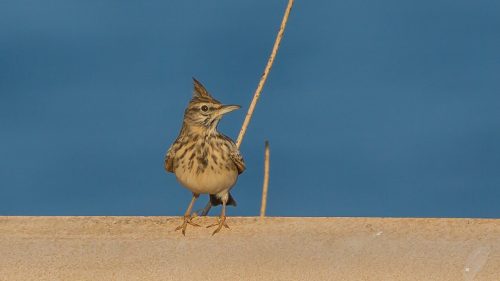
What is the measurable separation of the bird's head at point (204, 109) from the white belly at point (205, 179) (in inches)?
19.5

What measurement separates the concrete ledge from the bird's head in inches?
44.4

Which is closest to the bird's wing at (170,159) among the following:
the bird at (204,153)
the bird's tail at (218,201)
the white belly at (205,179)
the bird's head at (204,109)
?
the bird at (204,153)

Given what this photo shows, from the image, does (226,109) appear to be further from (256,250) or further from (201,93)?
(256,250)

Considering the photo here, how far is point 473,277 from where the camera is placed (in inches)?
322

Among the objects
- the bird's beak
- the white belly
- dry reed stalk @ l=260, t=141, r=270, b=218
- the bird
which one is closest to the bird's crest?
the bird

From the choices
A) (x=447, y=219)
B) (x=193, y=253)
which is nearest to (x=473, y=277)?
(x=447, y=219)

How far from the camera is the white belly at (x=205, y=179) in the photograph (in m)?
9.06

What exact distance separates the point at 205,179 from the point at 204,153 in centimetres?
26

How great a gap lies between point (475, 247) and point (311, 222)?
1.73 meters

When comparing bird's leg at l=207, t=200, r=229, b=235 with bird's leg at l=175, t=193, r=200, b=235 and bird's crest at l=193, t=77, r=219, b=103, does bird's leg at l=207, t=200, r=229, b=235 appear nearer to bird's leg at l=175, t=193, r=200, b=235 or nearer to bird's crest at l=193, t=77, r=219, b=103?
bird's leg at l=175, t=193, r=200, b=235

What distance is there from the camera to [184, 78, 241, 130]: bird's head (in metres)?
9.11

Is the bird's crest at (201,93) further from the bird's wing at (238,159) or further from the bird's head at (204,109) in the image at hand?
the bird's wing at (238,159)

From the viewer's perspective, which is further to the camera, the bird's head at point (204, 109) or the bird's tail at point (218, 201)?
the bird's tail at point (218, 201)

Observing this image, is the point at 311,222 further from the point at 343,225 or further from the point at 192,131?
the point at 192,131
